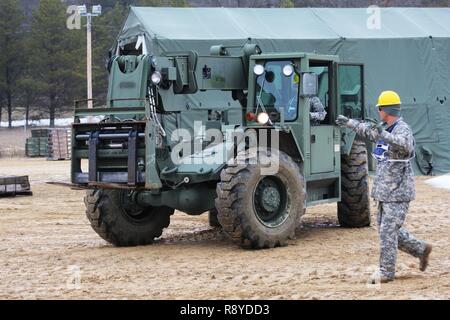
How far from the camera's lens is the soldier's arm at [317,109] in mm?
12281

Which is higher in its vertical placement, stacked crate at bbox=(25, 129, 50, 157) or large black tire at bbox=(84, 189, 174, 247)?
stacked crate at bbox=(25, 129, 50, 157)

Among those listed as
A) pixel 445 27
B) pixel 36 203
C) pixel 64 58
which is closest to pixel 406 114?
pixel 445 27

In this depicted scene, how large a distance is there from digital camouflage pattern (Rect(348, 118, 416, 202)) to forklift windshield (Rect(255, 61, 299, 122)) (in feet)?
10.8

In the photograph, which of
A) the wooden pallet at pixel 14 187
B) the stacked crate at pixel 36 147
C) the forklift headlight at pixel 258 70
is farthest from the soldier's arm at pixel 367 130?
the stacked crate at pixel 36 147

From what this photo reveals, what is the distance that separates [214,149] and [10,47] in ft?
149

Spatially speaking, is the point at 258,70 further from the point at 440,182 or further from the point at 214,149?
the point at 440,182

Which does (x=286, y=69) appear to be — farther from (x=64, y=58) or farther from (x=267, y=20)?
(x=64, y=58)

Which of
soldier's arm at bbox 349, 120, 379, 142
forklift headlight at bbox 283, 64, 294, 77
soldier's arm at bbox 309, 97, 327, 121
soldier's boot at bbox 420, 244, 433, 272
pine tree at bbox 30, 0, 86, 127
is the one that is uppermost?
pine tree at bbox 30, 0, 86, 127

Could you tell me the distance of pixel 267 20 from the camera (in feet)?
81.7

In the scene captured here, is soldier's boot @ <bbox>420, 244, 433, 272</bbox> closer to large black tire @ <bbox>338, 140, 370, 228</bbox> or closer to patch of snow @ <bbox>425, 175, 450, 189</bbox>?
large black tire @ <bbox>338, 140, 370, 228</bbox>

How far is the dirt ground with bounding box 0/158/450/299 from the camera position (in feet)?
27.5

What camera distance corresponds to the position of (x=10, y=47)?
54.5m

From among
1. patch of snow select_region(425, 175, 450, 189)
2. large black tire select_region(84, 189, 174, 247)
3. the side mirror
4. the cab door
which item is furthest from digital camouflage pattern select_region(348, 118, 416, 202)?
patch of snow select_region(425, 175, 450, 189)
